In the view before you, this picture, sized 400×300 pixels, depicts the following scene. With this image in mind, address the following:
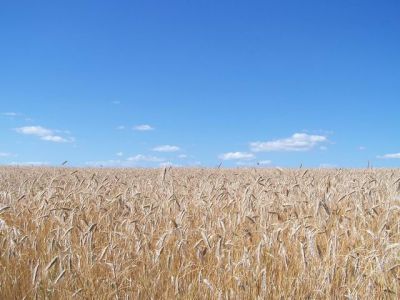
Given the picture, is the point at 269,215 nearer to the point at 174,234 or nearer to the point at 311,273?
the point at 174,234

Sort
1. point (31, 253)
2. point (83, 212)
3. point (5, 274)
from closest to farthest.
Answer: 1. point (5, 274)
2. point (31, 253)
3. point (83, 212)

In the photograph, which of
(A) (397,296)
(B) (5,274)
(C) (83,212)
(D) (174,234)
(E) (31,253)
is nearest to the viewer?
(A) (397,296)

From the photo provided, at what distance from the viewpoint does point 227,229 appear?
15.9ft

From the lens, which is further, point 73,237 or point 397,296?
point 73,237

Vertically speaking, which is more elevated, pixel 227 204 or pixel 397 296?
pixel 227 204

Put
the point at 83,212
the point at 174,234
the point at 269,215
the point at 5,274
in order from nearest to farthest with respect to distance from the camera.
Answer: the point at 5,274 < the point at 174,234 < the point at 269,215 < the point at 83,212

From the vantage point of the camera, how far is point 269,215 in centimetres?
523

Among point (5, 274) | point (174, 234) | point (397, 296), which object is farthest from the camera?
point (174, 234)

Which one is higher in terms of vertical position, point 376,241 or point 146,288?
point 376,241

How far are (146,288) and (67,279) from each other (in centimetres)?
65

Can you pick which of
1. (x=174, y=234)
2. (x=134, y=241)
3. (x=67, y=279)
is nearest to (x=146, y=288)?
(x=67, y=279)

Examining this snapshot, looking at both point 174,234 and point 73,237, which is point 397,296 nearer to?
point 174,234

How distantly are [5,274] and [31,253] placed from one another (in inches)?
24.9

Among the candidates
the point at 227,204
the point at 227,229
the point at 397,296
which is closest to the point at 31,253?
the point at 227,229
